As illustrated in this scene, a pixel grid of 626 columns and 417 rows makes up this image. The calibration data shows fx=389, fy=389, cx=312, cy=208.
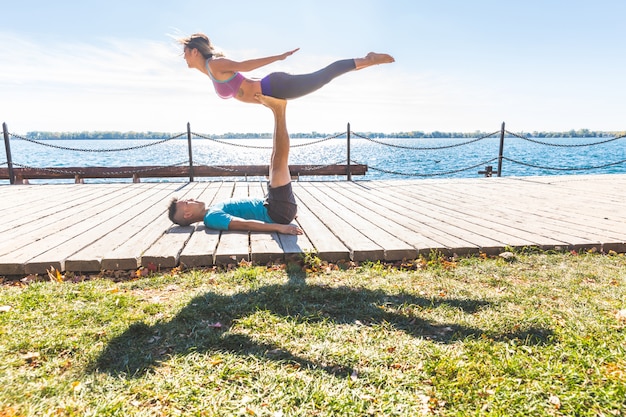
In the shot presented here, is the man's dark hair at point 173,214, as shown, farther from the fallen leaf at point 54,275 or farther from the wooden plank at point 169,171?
the wooden plank at point 169,171

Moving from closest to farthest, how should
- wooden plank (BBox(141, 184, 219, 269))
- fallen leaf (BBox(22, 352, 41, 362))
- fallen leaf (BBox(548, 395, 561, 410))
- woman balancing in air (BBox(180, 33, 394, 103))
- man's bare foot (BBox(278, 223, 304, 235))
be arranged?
fallen leaf (BBox(548, 395, 561, 410)), fallen leaf (BBox(22, 352, 41, 362)), wooden plank (BBox(141, 184, 219, 269)), woman balancing in air (BBox(180, 33, 394, 103)), man's bare foot (BBox(278, 223, 304, 235))

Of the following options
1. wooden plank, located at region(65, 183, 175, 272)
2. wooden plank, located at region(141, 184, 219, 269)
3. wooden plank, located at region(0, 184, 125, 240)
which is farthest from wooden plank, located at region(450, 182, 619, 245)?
wooden plank, located at region(0, 184, 125, 240)

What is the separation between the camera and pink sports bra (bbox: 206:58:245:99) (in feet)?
13.9

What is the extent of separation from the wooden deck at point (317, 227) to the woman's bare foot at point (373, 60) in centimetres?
192

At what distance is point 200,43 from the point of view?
4.24 meters

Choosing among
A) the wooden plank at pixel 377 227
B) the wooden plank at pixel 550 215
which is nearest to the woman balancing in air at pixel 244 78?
the wooden plank at pixel 377 227

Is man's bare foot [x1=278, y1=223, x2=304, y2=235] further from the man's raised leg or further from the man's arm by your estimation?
the man's raised leg

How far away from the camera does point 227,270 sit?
143 inches

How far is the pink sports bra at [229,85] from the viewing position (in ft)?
13.9

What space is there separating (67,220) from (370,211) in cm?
418

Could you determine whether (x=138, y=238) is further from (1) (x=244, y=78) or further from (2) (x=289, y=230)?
(1) (x=244, y=78)

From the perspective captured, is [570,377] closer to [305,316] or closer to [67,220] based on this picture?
[305,316]

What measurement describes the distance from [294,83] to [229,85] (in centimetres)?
72

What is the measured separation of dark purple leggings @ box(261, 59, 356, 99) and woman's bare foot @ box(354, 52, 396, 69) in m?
0.30
